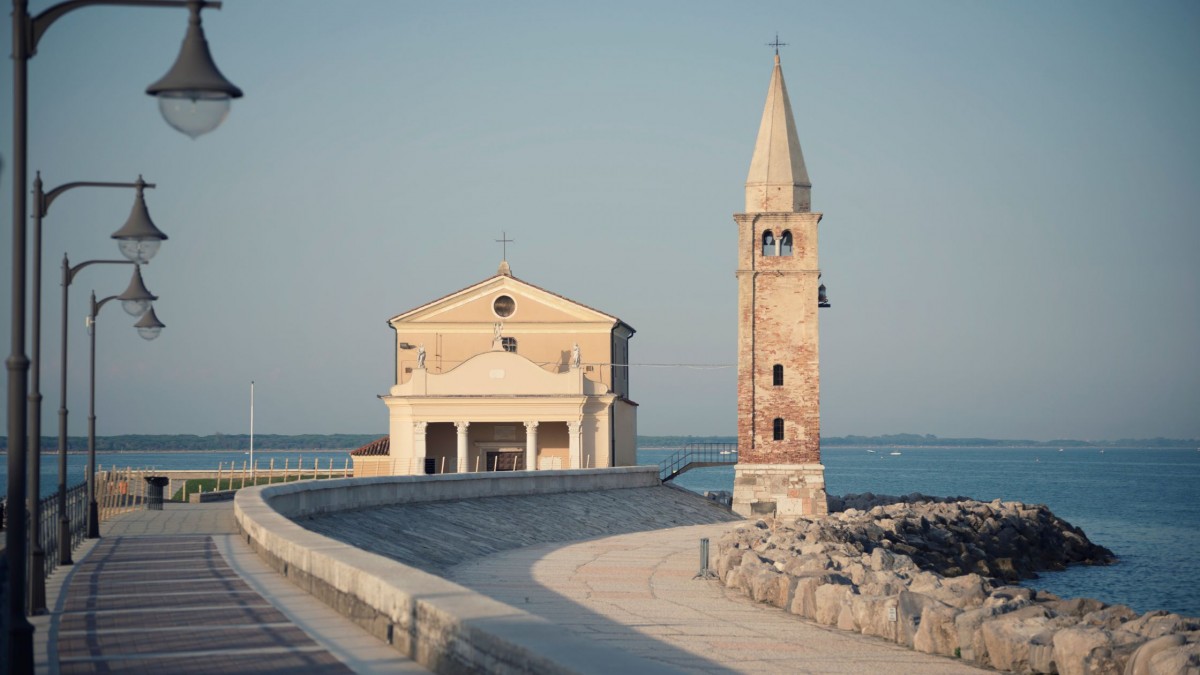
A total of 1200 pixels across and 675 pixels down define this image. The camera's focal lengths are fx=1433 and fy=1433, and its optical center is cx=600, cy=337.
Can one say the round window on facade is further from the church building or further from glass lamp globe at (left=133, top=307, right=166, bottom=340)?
glass lamp globe at (left=133, top=307, right=166, bottom=340)

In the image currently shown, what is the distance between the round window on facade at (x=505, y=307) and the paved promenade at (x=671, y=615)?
26.2 metres

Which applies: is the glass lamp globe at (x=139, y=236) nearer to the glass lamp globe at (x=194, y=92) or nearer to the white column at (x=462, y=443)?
the glass lamp globe at (x=194, y=92)

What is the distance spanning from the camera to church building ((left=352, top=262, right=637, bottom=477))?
54781 mm

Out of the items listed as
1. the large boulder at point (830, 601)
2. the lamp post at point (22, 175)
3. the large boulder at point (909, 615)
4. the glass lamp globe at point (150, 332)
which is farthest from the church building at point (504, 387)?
the lamp post at point (22, 175)

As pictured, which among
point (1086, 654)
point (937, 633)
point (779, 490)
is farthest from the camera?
point (779, 490)

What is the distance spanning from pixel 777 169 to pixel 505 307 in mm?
12372

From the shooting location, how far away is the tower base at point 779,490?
53.5 metres

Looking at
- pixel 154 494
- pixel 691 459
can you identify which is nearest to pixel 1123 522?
pixel 691 459

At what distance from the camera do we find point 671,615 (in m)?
21.8

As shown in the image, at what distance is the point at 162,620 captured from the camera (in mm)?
14836

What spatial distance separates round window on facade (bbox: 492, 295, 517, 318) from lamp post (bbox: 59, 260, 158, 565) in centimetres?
3596

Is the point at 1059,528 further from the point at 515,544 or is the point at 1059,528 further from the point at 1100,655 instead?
the point at 1100,655

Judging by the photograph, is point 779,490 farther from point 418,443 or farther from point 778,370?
point 418,443

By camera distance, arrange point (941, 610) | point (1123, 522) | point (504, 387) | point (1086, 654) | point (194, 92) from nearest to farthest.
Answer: point (194, 92) → point (1086, 654) → point (941, 610) → point (504, 387) → point (1123, 522)
